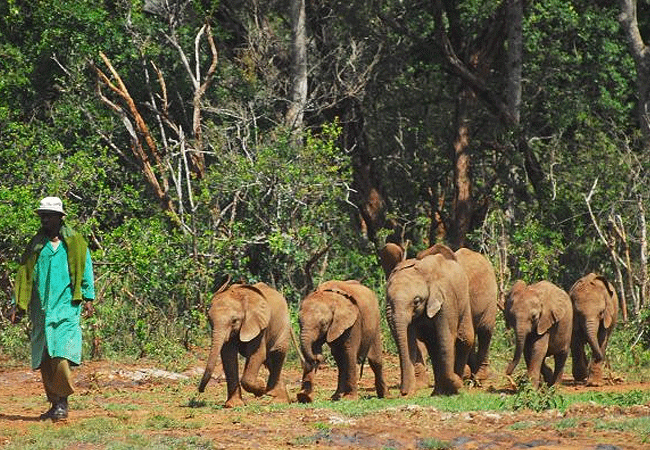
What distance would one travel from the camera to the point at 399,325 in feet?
49.2

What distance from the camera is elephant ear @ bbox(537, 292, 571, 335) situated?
16.7 metres

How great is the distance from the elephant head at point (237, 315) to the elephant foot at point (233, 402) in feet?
1.16

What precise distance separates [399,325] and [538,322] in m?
2.38

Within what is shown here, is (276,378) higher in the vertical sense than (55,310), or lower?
lower

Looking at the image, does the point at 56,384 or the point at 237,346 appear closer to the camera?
the point at 56,384

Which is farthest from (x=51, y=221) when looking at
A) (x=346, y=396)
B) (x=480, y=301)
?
(x=480, y=301)

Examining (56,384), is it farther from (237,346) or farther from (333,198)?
(333,198)

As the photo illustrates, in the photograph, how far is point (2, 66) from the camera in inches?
1019

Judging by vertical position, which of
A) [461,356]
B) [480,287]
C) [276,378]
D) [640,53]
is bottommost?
[276,378]

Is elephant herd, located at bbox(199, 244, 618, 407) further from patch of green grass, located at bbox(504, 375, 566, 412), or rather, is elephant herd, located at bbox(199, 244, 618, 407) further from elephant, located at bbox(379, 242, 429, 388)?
patch of green grass, located at bbox(504, 375, 566, 412)

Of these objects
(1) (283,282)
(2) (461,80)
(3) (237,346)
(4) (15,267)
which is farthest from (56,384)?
(2) (461,80)

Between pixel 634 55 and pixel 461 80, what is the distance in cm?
441

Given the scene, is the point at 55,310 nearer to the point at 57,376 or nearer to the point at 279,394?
the point at 57,376

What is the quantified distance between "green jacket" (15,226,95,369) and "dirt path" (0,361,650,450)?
726mm
